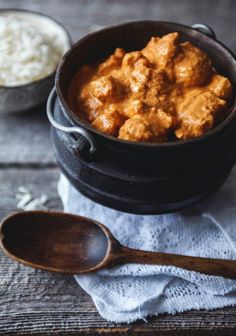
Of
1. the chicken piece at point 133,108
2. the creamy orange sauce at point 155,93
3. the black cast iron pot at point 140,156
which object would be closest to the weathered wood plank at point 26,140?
the black cast iron pot at point 140,156

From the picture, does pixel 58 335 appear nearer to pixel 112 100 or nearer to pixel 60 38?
pixel 112 100

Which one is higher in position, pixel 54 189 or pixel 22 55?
pixel 22 55

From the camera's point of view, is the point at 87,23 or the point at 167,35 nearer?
the point at 167,35

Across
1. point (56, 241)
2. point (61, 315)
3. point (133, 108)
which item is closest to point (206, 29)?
point (133, 108)

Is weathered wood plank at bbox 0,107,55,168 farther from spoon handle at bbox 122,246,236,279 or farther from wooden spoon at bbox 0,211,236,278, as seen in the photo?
spoon handle at bbox 122,246,236,279

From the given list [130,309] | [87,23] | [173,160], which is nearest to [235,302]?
[130,309]

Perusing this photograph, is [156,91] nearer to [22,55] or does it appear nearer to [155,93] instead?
[155,93]
